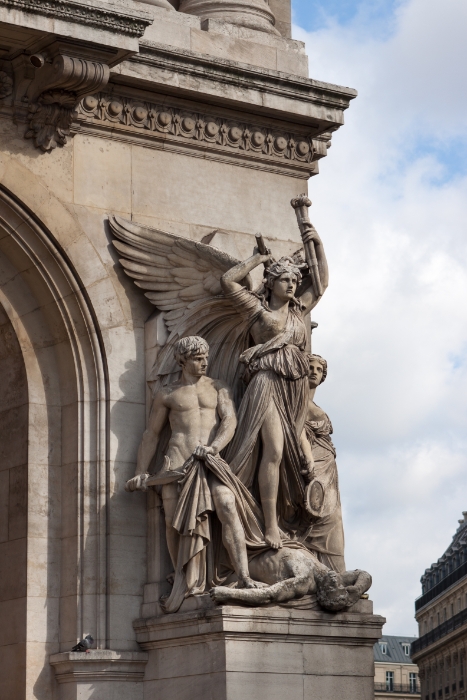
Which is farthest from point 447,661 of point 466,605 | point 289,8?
point 289,8

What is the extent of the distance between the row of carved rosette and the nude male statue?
2470 mm

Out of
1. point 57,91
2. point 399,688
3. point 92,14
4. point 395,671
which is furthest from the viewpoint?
point 395,671

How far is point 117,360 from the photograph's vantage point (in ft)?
50.2

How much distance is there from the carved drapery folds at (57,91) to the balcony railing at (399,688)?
115 m

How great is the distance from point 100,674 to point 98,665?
0.28ft

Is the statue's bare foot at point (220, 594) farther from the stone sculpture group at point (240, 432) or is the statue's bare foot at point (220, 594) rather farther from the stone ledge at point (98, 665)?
the stone ledge at point (98, 665)

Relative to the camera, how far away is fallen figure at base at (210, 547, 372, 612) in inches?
559

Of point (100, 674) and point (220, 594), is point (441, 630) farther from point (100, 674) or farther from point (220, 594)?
point (220, 594)

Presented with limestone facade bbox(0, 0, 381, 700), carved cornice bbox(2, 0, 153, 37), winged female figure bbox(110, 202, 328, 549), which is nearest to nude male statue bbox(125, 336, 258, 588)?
winged female figure bbox(110, 202, 328, 549)

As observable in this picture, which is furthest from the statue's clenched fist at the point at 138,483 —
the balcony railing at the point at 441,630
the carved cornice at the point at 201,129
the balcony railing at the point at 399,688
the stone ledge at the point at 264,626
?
A: the balcony railing at the point at 399,688

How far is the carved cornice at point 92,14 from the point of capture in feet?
46.9

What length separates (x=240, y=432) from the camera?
14.9 metres

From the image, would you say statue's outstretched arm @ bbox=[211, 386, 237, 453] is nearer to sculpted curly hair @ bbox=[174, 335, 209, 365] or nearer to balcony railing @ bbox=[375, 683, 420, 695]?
sculpted curly hair @ bbox=[174, 335, 209, 365]

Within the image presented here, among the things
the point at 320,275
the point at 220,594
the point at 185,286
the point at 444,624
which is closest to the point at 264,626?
the point at 220,594
